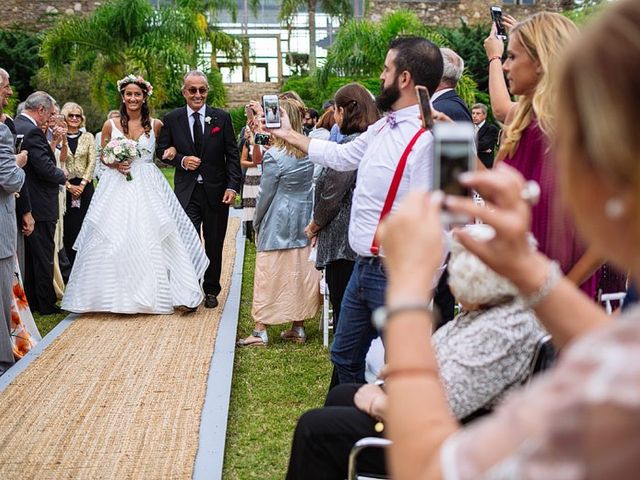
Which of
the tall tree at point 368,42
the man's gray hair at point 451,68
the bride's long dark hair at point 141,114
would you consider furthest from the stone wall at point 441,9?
the man's gray hair at point 451,68

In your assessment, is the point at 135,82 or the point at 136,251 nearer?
the point at 136,251

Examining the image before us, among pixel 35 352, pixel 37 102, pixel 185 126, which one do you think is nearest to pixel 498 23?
pixel 185 126

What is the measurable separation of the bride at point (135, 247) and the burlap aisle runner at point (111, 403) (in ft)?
0.99

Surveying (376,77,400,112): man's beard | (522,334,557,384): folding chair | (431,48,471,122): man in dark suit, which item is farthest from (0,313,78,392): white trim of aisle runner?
(522,334,557,384): folding chair

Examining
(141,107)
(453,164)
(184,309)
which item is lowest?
(184,309)

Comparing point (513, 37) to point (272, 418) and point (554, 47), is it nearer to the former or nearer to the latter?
point (554, 47)

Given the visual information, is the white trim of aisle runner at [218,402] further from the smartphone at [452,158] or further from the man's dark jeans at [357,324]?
the smartphone at [452,158]

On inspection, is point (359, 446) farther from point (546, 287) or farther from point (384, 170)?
point (384, 170)

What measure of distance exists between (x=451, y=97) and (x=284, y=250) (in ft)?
7.96

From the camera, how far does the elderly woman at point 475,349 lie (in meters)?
2.55

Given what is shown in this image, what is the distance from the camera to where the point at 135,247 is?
305 inches

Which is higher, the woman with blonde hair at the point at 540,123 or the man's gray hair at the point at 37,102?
the woman with blonde hair at the point at 540,123

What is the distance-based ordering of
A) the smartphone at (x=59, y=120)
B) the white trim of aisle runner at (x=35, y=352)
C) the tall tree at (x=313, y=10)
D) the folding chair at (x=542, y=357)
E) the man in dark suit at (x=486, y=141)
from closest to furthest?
the folding chair at (x=542, y=357)
the white trim of aisle runner at (x=35, y=352)
the smartphone at (x=59, y=120)
the man in dark suit at (x=486, y=141)
the tall tree at (x=313, y=10)

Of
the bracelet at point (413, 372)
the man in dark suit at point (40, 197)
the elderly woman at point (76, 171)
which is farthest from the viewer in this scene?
the elderly woman at point (76, 171)
